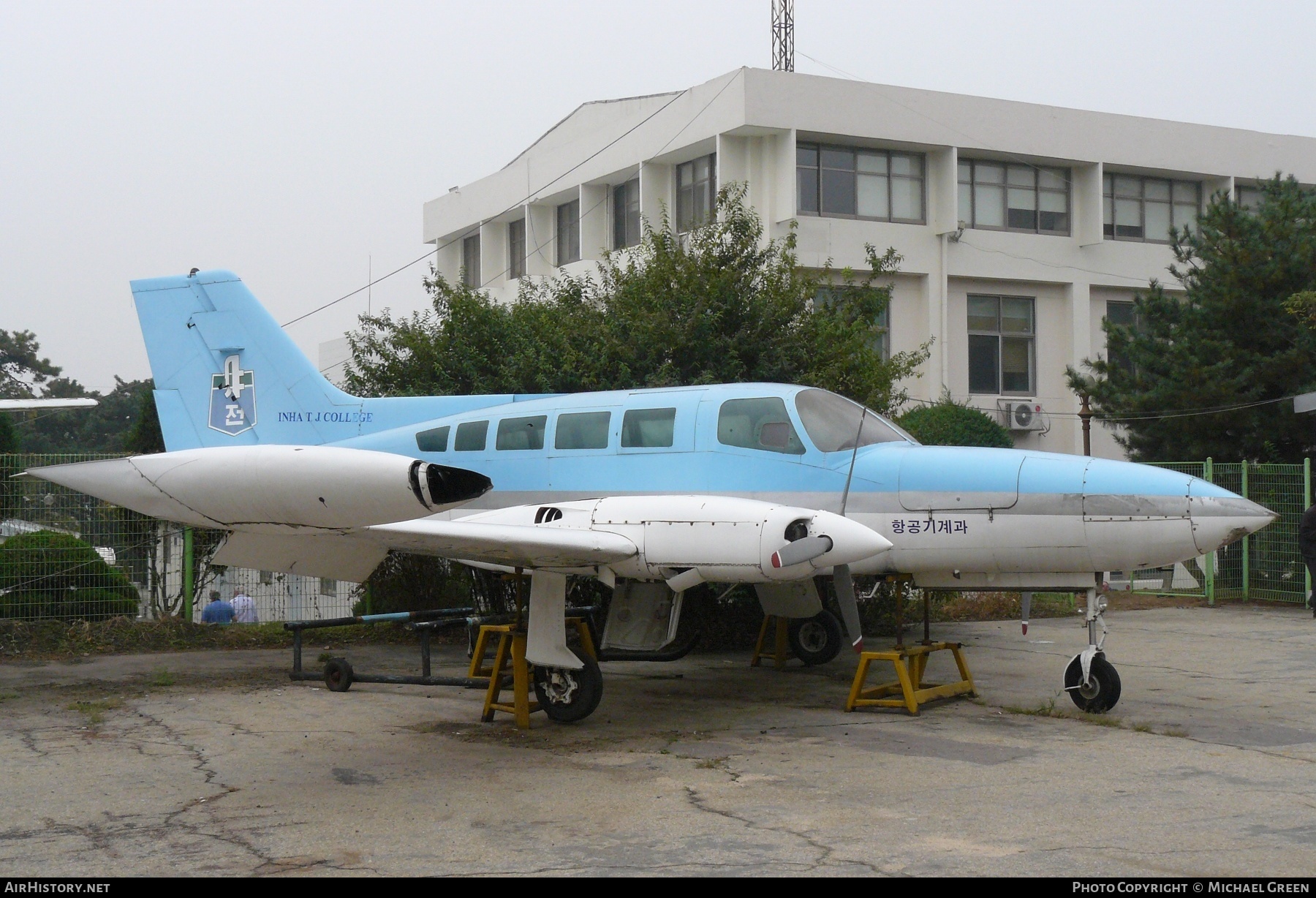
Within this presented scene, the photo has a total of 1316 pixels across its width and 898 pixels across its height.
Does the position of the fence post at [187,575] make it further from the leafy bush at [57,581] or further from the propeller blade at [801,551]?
the propeller blade at [801,551]

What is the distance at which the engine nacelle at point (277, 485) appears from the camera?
6402 mm

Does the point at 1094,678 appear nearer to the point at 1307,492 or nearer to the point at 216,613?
the point at 216,613

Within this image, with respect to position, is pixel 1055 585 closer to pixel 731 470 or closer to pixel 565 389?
pixel 731 470

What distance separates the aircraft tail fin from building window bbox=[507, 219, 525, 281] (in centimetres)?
2606

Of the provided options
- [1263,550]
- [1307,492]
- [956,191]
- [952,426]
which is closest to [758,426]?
[1307,492]

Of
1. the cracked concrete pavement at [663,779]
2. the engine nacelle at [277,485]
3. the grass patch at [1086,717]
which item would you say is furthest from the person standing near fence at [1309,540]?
the engine nacelle at [277,485]

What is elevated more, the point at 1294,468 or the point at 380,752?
the point at 1294,468

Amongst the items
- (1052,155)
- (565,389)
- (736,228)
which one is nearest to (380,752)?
(565,389)

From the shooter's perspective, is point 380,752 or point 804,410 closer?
point 380,752

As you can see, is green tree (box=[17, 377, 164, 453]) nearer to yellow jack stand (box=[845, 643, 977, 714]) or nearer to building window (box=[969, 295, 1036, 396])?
building window (box=[969, 295, 1036, 396])

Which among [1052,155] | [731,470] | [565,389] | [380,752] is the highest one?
[1052,155]

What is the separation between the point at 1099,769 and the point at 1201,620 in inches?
425
